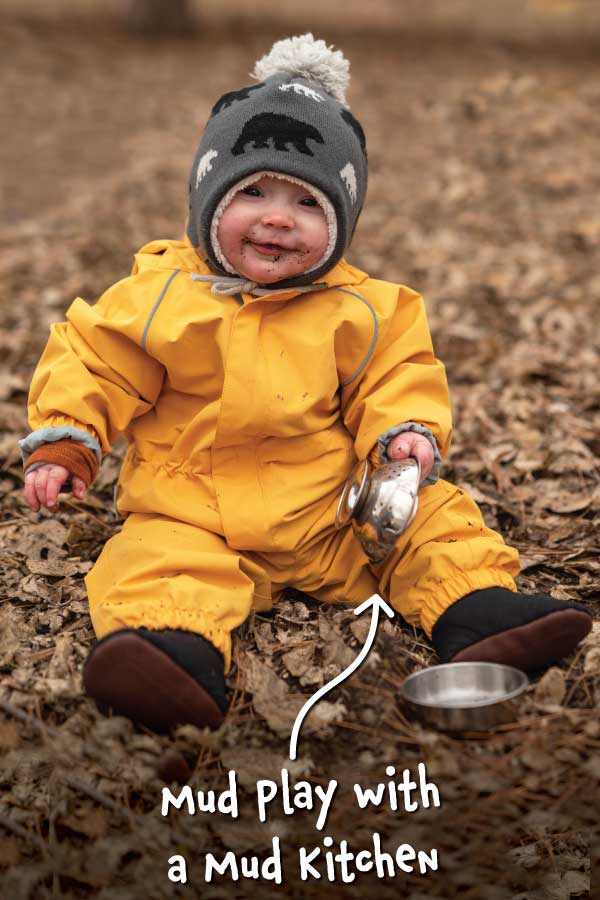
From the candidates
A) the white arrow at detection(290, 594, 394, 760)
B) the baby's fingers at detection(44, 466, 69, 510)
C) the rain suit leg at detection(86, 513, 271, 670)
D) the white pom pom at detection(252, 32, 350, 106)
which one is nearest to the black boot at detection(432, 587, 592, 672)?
the white arrow at detection(290, 594, 394, 760)

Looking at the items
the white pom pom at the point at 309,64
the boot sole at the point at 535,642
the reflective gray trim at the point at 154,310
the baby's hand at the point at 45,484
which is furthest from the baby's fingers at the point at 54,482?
the white pom pom at the point at 309,64

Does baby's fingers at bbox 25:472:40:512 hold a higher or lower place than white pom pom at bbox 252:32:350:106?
lower

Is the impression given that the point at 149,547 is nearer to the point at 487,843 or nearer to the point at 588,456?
the point at 487,843

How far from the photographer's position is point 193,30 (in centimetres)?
1155

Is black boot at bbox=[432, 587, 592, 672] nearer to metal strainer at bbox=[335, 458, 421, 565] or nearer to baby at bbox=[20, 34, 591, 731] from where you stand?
baby at bbox=[20, 34, 591, 731]

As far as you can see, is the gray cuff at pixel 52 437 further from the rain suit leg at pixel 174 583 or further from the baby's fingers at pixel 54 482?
the rain suit leg at pixel 174 583

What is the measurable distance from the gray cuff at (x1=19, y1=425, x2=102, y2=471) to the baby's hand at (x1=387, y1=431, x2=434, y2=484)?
86 cm

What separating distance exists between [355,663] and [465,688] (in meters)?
0.30

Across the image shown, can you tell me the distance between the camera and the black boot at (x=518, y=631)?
7.85ft

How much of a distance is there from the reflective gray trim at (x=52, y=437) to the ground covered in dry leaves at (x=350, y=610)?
22.3 inches

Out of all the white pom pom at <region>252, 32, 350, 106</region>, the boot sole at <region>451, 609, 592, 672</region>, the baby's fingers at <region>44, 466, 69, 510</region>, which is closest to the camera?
the boot sole at <region>451, 609, 592, 672</region>

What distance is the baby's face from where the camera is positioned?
8.46 feet

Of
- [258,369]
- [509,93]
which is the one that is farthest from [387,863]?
[509,93]

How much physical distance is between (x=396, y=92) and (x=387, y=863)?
353 inches
